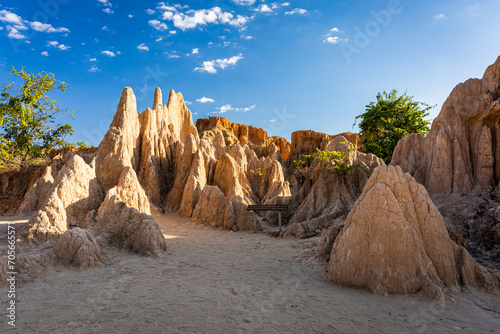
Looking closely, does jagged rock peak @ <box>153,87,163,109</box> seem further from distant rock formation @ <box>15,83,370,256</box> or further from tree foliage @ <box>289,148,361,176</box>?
tree foliage @ <box>289,148,361,176</box>

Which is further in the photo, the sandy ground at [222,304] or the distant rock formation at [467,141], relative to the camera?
the distant rock formation at [467,141]

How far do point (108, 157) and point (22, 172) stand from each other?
29.6 ft

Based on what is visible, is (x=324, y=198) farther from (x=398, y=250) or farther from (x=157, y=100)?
(x=157, y=100)

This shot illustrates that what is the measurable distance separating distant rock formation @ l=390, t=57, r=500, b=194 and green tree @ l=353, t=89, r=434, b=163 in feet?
29.3

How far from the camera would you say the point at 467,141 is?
441 inches

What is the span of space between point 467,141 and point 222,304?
1205cm

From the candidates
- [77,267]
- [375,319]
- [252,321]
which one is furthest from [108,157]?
[375,319]

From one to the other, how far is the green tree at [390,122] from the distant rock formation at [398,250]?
15322 mm

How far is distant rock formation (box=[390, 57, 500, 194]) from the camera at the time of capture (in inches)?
410

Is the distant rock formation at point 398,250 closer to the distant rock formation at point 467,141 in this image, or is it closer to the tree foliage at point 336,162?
the distant rock formation at point 467,141

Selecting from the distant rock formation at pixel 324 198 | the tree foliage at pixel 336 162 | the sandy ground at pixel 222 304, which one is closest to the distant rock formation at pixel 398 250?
the sandy ground at pixel 222 304

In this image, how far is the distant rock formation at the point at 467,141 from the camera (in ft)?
34.2

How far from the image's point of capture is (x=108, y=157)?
53.4 ft

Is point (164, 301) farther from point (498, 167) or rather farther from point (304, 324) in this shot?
point (498, 167)
